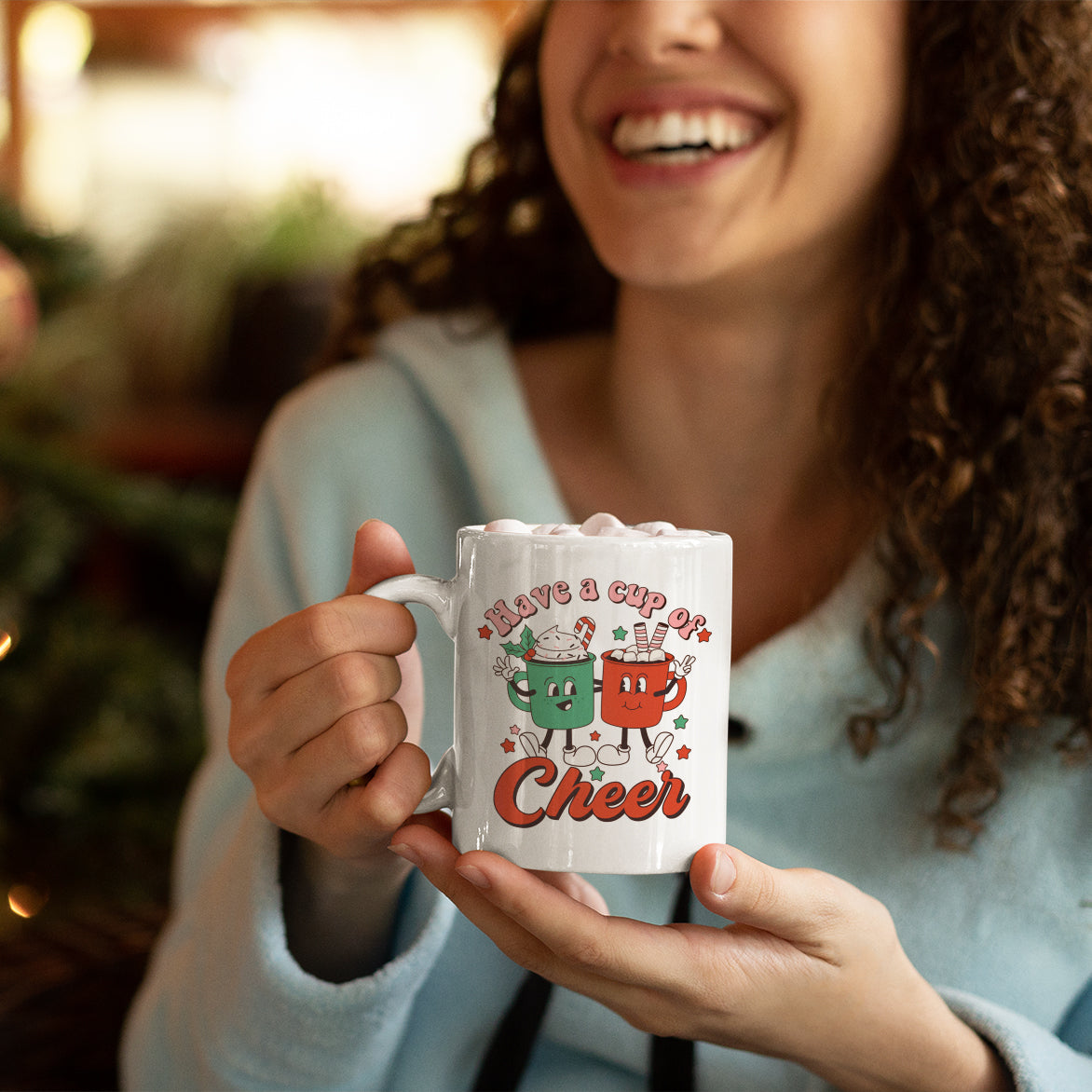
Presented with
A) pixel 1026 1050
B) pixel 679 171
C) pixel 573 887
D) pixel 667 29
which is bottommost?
pixel 1026 1050

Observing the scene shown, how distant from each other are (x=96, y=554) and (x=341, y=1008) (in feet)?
5.31

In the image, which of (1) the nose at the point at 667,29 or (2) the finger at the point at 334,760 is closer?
(2) the finger at the point at 334,760

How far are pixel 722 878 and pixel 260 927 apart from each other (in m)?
0.36

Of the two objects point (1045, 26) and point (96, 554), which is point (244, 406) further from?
point (1045, 26)

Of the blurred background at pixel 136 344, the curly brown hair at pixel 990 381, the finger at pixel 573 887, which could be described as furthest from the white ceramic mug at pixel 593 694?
the blurred background at pixel 136 344

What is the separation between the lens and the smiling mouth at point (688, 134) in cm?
91

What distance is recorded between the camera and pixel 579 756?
23.7 inches

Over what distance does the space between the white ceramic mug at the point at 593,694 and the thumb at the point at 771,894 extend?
0.12 ft

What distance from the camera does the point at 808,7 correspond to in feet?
2.85

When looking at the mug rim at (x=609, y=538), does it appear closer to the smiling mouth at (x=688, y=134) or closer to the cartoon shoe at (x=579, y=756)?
the cartoon shoe at (x=579, y=756)

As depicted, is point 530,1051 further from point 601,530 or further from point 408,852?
point 601,530

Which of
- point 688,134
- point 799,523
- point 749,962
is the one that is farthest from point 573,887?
point 688,134

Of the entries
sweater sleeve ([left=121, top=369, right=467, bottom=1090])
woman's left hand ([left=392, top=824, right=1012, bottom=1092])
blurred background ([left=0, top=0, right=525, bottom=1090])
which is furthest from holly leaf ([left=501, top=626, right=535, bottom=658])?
blurred background ([left=0, top=0, right=525, bottom=1090])

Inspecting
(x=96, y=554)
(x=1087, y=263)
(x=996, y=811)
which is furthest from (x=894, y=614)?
(x=96, y=554)
